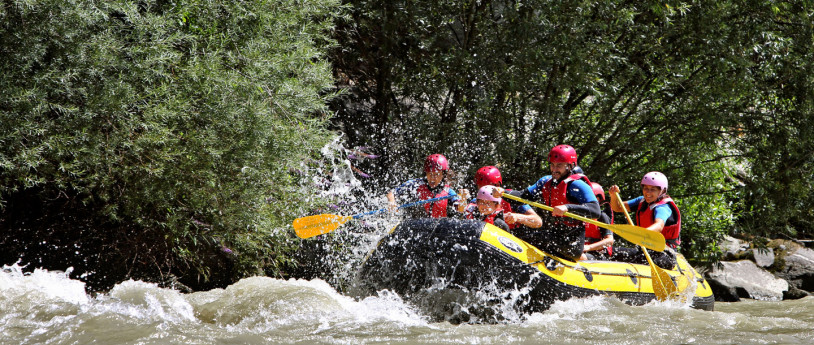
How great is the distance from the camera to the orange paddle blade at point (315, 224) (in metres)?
5.13

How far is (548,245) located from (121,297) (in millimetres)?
3040

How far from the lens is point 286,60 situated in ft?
17.3

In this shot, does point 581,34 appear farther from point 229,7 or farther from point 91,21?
point 91,21

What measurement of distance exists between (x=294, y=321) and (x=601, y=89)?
15.8ft

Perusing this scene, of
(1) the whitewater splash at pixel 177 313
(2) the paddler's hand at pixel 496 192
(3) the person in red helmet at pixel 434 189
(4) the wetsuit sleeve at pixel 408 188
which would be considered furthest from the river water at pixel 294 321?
(4) the wetsuit sleeve at pixel 408 188

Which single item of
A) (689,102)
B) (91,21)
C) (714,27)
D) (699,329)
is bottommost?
(699,329)

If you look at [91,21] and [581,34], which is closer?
[91,21]

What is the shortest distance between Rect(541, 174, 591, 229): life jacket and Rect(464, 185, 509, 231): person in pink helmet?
15.6 inches

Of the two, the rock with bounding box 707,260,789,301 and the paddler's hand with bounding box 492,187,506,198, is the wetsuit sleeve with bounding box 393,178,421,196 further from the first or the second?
the rock with bounding box 707,260,789,301

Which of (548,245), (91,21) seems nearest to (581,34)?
(548,245)

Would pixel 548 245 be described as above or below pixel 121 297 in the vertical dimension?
above

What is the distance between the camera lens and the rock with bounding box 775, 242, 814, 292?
830cm

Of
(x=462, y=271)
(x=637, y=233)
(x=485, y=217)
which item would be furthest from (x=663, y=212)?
(x=462, y=271)

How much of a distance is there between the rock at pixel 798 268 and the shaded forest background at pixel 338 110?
53 cm
